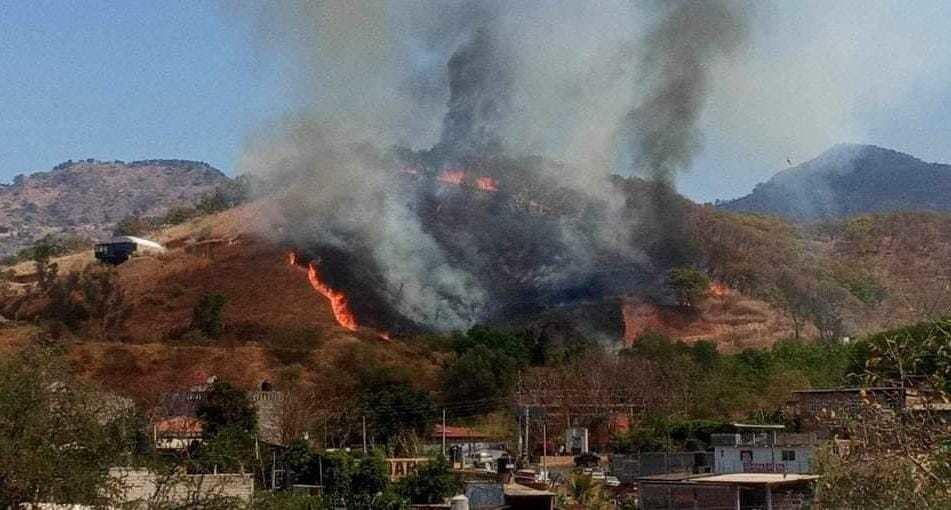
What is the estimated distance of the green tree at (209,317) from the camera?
78.4 meters

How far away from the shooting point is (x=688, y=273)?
88.5 meters

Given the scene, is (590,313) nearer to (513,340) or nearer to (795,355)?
(513,340)

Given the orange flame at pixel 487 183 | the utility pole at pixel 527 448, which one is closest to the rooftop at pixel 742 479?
the utility pole at pixel 527 448

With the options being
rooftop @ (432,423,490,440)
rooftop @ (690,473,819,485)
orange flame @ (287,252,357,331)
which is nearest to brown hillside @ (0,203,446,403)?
orange flame @ (287,252,357,331)

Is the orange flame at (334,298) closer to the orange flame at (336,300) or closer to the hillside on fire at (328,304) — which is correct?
the orange flame at (336,300)

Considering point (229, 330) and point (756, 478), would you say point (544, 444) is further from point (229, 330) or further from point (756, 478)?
point (229, 330)

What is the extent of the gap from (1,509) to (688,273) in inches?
3016

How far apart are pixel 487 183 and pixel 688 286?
24.8m

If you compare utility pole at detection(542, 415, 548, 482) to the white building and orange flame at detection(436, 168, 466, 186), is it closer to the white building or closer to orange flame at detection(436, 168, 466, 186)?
the white building

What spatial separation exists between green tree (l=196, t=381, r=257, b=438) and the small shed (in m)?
49.6

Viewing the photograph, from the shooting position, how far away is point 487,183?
10662 centimetres

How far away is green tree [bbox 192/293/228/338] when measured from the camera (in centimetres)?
7844

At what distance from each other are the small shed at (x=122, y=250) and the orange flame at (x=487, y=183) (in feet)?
82.7

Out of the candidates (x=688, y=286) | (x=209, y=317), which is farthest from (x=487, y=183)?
(x=209, y=317)
